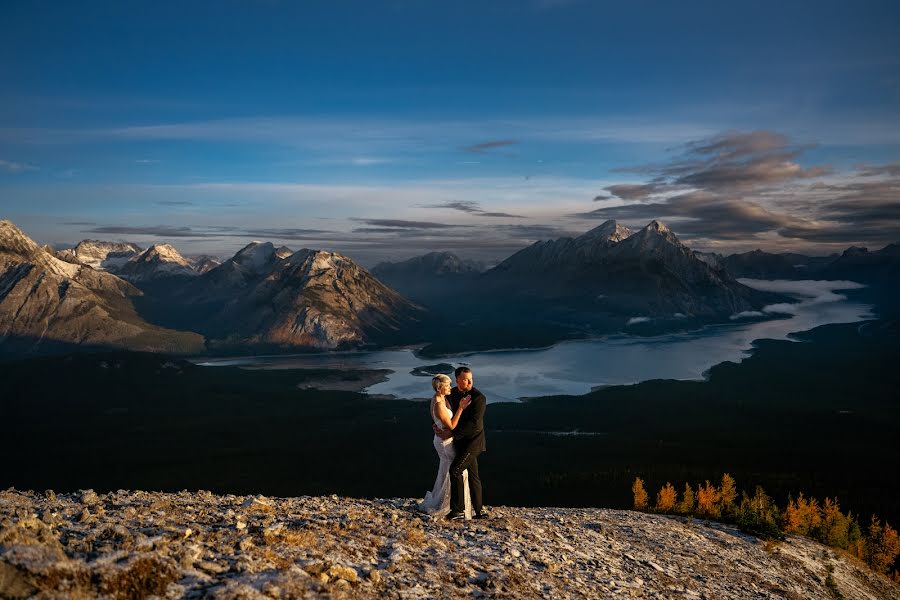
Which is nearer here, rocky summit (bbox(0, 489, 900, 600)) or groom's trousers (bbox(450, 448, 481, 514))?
rocky summit (bbox(0, 489, 900, 600))

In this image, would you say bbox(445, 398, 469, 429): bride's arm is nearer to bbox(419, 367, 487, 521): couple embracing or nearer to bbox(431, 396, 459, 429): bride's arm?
bbox(419, 367, 487, 521): couple embracing

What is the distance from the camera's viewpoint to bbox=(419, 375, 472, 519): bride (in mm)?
18656

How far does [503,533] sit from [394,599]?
759 centimetres

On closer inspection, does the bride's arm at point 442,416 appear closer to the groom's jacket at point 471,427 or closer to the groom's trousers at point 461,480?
the groom's jacket at point 471,427

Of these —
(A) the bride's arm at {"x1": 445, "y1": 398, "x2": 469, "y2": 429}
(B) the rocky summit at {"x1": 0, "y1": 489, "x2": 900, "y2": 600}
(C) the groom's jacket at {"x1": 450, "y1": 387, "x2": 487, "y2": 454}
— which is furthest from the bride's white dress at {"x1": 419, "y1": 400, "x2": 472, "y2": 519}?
(B) the rocky summit at {"x1": 0, "y1": 489, "x2": 900, "y2": 600}

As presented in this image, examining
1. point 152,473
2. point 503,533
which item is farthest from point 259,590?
point 152,473

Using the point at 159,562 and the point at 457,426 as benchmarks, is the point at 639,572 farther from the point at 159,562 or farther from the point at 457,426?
the point at 159,562

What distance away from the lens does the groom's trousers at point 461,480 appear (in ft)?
63.9

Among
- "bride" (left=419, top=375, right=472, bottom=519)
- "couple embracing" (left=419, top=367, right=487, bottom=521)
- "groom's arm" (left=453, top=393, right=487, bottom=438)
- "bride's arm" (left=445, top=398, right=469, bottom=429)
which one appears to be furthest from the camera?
"bride's arm" (left=445, top=398, right=469, bottom=429)

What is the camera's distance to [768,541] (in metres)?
33.7

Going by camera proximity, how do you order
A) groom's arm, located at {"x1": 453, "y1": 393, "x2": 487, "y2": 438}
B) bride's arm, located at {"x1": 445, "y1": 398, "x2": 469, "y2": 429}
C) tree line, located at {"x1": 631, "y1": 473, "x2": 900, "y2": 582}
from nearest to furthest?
1. groom's arm, located at {"x1": 453, "y1": 393, "x2": 487, "y2": 438}
2. bride's arm, located at {"x1": 445, "y1": 398, "x2": 469, "y2": 429}
3. tree line, located at {"x1": 631, "y1": 473, "x2": 900, "y2": 582}

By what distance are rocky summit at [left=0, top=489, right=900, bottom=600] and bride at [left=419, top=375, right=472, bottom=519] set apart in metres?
0.71

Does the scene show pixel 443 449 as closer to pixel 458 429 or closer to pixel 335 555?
pixel 458 429

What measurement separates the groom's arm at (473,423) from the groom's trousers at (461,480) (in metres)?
0.58
